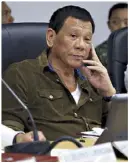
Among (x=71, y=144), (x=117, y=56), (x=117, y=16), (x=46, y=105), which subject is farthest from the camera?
(x=117, y=16)

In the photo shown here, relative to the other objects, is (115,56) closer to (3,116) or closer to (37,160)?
(3,116)

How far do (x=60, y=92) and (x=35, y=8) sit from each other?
1812mm

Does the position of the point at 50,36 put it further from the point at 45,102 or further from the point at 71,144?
the point at 71,144

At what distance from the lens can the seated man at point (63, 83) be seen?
2.43m

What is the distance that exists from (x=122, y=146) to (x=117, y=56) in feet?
4.40

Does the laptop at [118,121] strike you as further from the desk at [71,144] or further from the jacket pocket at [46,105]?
the jacket pocket at [46,105]

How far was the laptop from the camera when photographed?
73.7 inches

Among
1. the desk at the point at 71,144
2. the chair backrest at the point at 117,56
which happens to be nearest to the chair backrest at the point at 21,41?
the chair backrest at the point at 117,56

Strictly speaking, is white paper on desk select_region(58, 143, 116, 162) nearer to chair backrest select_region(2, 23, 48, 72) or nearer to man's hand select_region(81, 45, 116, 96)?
man's hand select_region(81, 45, 116, 96)

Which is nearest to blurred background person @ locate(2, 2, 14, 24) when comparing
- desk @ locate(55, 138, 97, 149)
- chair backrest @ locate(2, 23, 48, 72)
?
chair backrest @ locate(2, 23, 48, 72)

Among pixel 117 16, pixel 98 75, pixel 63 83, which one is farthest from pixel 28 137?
pixel 117 16

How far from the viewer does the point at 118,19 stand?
444cm

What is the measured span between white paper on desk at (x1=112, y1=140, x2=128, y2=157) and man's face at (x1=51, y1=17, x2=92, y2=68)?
0.71 meters

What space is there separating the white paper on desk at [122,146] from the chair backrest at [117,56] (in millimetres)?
1258
